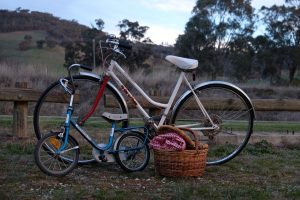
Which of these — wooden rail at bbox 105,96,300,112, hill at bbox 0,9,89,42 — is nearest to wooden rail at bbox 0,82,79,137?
wooden rail at bbox 105,96,300,112

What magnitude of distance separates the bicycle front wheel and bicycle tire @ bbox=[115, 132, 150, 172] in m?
0.45

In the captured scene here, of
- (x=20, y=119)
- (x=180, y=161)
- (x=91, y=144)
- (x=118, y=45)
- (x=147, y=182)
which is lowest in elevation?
(x=147, y=182)

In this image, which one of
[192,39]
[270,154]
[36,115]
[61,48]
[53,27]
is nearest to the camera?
[36,115]

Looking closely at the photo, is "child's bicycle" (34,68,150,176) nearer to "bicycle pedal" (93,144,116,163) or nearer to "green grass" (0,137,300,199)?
"bicycle pedal" (93,144,116,163)

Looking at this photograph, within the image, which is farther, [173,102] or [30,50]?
[30,50]

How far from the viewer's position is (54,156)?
5.22 metres

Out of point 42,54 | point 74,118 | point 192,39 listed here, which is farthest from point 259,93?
point 74,118

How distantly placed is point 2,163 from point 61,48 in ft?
122

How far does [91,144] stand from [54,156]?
490 millimetres

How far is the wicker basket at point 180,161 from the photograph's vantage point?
5.32m

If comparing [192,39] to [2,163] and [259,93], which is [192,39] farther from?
[2,163]

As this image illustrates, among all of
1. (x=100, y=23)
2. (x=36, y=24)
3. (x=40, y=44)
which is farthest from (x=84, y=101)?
(x=36, y=24)

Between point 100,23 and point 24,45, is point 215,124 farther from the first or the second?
point 24,45

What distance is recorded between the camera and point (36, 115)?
5.71m
